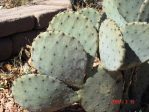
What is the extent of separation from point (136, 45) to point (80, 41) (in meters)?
0.46

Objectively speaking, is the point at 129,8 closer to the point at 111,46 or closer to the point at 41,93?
the point at 111,46

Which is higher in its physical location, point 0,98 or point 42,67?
point 42,67

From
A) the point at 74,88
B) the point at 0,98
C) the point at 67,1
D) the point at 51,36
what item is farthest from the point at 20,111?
the point at 67,1

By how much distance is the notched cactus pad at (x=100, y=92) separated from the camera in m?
3.73

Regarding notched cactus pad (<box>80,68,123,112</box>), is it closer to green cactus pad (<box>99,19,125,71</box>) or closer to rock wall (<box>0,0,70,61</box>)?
green cactus pad (<box>99,19,125,71</box>)

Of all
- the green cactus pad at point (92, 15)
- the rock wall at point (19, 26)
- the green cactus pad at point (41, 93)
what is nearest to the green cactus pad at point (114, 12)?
the green cactus pad at point (92, 15)

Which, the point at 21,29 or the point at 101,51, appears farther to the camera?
the point at 21,29

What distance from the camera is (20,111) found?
4277 millimetres

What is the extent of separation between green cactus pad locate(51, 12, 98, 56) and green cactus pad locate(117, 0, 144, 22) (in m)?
0.26

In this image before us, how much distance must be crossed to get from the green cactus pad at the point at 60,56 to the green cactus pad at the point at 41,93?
7cm

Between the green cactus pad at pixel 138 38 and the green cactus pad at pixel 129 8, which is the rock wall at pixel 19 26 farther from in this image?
the green cactus pad at pixel 138 38

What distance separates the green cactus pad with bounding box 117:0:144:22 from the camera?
3.67 meters

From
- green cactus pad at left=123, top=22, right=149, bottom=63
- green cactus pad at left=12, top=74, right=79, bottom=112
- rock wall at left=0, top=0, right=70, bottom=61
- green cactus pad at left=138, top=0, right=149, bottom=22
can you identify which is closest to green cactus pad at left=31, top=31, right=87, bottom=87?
green cactus pad at left=12, top=74, right=79, bottom=112

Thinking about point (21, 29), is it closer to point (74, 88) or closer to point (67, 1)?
point (67, 1)
